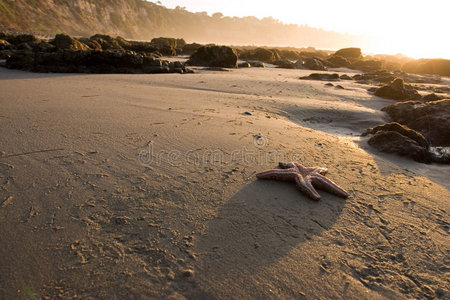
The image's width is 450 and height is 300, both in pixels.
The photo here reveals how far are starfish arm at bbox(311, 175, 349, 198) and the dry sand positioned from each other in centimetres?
8

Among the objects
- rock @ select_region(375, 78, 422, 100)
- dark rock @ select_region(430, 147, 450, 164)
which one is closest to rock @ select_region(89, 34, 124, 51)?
rock @ select_region(375, 78, 422, 100)

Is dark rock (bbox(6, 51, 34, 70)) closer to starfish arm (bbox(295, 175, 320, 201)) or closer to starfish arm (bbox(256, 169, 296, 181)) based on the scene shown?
starfish arm (bbox(256, 169, 296, 181))

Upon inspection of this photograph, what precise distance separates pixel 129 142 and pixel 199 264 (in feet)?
6.09

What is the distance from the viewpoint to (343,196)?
96.6 inches

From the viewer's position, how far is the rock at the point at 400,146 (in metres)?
3.74

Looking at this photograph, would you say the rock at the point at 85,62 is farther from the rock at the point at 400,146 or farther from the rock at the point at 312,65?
the rock at the point at 312,65

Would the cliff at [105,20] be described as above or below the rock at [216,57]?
above

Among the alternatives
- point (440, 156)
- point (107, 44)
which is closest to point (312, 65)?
point (107, 44)

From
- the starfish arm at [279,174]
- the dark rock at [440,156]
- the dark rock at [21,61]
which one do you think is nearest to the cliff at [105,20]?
the dark rock at [21,61]

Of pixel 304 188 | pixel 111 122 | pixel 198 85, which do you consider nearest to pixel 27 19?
pixel 198 85

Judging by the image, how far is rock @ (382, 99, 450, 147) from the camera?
187 inches

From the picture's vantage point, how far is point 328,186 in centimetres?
247

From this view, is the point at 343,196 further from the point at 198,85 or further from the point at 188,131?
the point at 198,85

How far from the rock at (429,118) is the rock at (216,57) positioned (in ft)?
32.1
